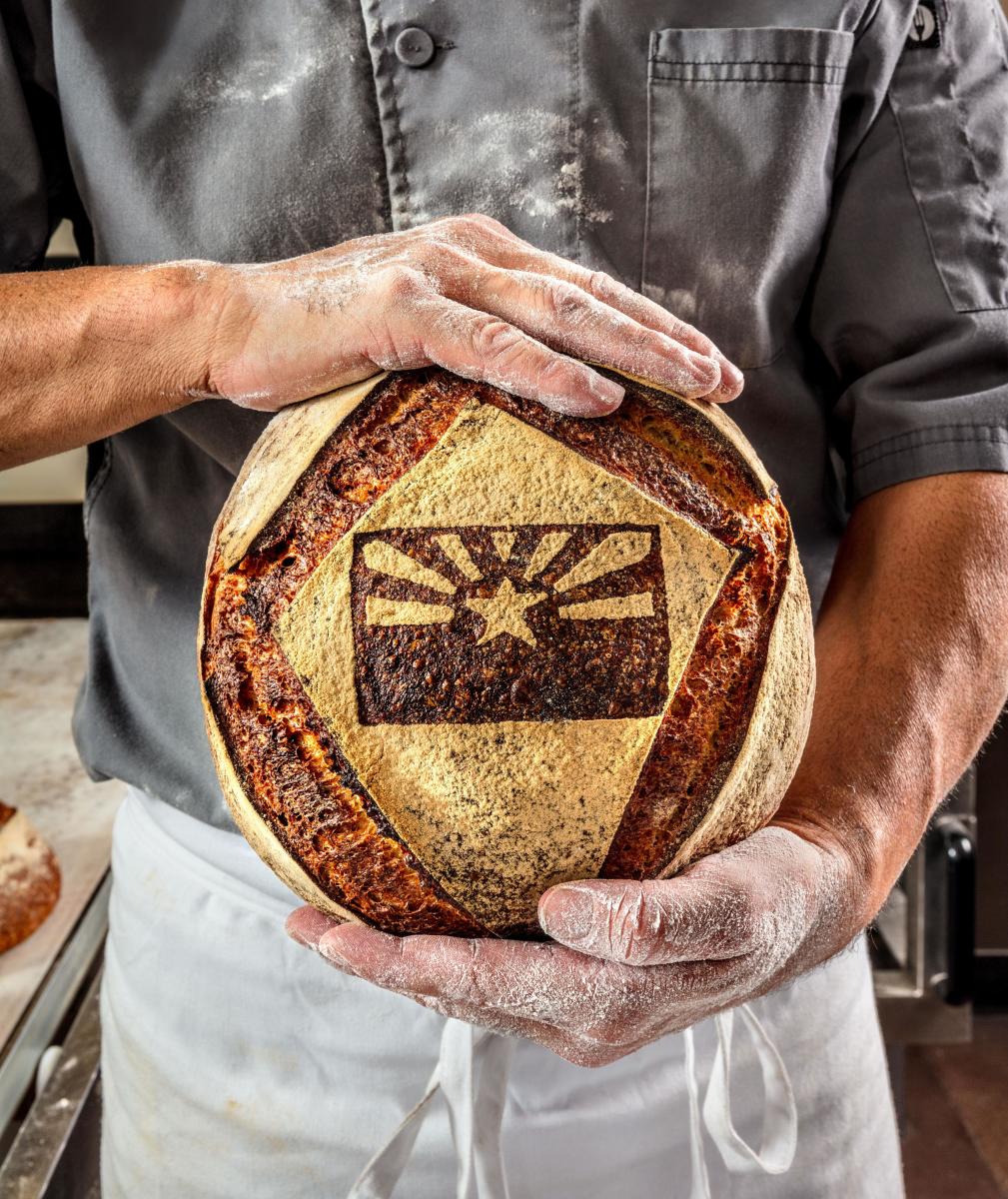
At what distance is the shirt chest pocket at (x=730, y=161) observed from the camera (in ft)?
3.76

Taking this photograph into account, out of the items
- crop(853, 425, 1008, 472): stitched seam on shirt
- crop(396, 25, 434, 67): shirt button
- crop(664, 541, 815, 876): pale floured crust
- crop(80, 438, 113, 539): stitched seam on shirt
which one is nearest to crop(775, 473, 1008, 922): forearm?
crop(853, 425, 1008, 472): stitched seam on shirt

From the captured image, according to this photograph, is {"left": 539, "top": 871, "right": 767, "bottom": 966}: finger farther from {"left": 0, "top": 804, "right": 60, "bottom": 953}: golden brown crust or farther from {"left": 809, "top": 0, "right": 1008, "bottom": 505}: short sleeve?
{"left": 0, "top": 804, "right": 60, "bottom": 953}: golden brown crust

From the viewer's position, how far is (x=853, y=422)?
129 cm

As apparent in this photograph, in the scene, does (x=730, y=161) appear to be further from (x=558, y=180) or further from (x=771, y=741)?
(x=771, y=741)

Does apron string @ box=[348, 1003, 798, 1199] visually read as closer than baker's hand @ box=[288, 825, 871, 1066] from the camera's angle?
No

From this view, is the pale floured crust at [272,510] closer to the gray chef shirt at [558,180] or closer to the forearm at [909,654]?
the gray chef shirt at [558,180]

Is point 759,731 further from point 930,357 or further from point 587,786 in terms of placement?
point 930,357

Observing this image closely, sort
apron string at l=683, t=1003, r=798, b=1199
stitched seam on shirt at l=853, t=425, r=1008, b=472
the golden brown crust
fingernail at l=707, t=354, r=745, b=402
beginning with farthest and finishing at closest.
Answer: the golden brown crust → stitched seam on shirt at l=853, t=425, r=1008, b=472 → apron string at l=683, t=1003, r=798, b=1199 → fingernail at l=707, t=354, r=745, b=402

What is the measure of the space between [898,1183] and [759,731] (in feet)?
2.72

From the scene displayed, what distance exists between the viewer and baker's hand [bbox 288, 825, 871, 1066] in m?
0.83

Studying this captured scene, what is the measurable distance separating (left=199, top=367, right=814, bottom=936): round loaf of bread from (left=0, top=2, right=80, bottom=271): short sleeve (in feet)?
1.54

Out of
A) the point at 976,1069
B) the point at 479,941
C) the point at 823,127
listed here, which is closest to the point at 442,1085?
the point at 479,941

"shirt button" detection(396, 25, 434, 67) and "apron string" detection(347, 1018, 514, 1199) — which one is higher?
"shirt button" detection(396, 25, 434, 67)

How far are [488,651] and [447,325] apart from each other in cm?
24
